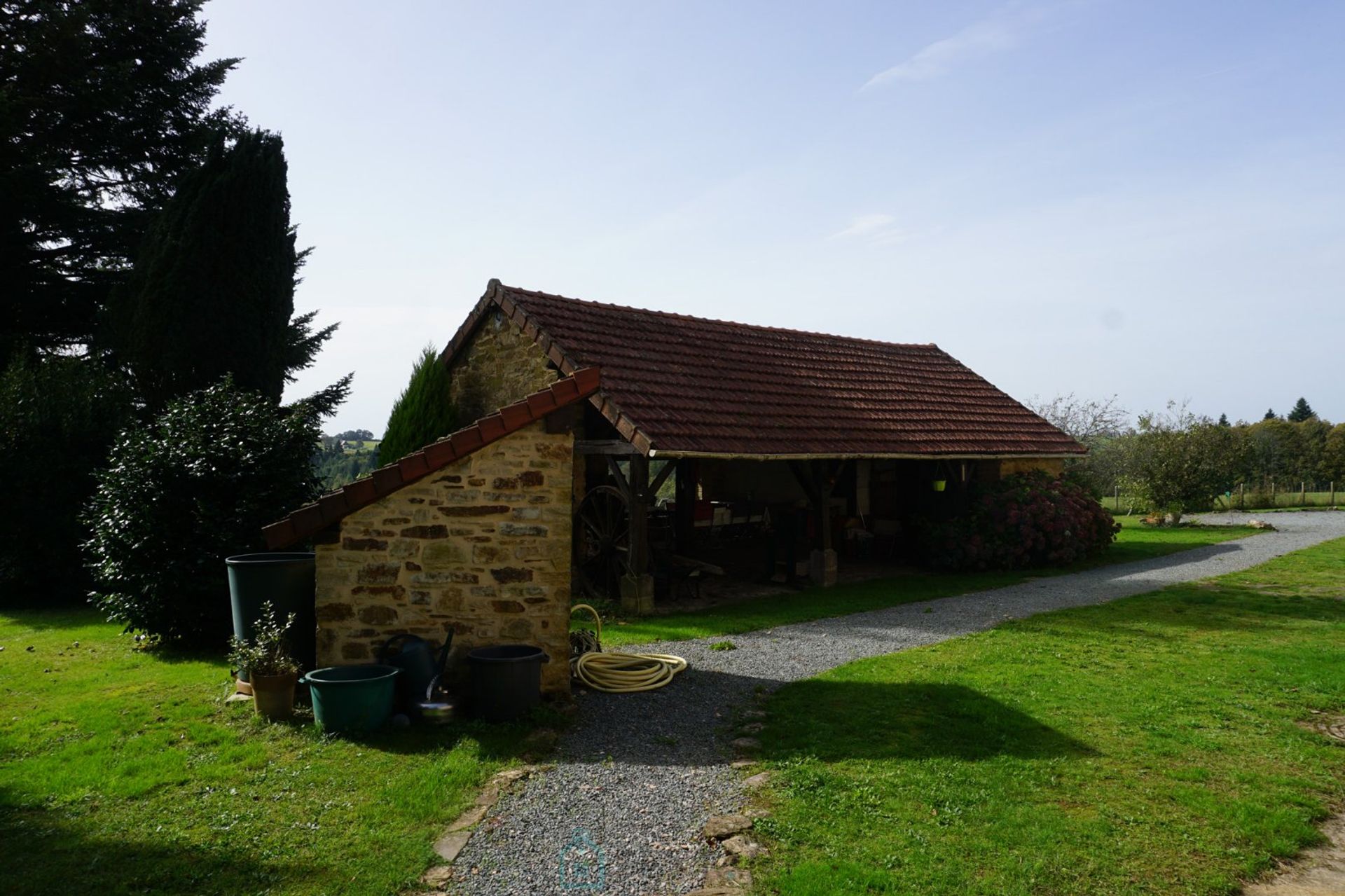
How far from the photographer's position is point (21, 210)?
51.5 ft

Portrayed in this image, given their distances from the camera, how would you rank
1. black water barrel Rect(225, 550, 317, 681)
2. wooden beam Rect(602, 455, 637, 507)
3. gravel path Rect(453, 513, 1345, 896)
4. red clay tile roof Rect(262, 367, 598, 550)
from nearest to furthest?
gravel path Rect(453, 513, 1345, 896) → red clay tile roof Rect(262, 367, 598, 550) → black water barrel Rect(225, 550, 317, 681) → wooden beam Rect(602, 455, 637, 507)

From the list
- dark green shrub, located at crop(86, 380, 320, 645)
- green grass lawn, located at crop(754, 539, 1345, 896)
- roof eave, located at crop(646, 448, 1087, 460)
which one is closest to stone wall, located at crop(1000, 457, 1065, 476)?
roof eave, located at crop(646, 448, 1087, 460)

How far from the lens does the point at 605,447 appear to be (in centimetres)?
1119

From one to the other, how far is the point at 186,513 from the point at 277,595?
2.87 metres

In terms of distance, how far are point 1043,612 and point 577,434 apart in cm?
681

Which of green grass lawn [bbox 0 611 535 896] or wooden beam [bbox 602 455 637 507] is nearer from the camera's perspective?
green grass lawn [bbox 0 611 535 896]

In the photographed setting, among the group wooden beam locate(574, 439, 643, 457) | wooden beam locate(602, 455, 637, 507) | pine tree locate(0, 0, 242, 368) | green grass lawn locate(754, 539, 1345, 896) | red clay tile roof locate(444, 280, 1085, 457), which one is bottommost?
green grass lawn locate(754, 539, 1345, 896)

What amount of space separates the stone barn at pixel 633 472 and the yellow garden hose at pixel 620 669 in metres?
0.58

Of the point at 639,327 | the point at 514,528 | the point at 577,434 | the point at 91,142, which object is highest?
the point at 91,142

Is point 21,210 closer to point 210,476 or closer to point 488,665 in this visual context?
point 210,476

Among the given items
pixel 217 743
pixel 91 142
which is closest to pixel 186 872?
pixel 217 743

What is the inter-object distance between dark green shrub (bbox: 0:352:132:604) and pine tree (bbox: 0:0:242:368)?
152 inches

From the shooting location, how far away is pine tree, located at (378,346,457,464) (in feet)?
43.5

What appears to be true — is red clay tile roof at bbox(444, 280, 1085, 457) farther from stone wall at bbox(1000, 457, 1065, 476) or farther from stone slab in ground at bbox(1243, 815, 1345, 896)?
stone slab in ground at bbox(1243, 815, 1345, 896)
